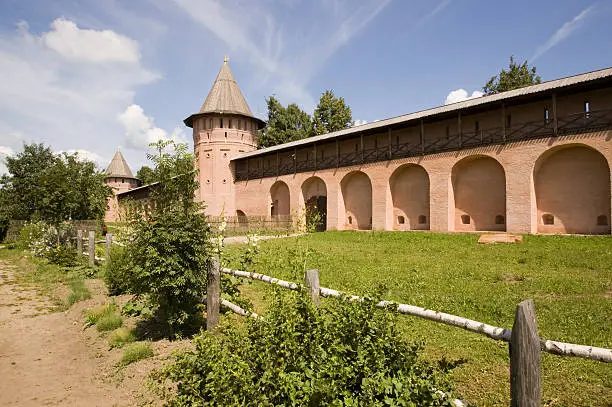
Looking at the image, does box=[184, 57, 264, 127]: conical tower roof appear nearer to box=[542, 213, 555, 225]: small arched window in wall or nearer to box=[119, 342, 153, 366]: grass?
box=[542, 213, 555, 225]: small arched window in wall

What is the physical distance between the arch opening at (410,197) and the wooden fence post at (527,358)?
58.7 ft

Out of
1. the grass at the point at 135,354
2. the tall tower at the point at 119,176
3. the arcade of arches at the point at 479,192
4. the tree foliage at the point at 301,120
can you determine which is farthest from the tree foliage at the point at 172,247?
the tall tower at the point at 119,176

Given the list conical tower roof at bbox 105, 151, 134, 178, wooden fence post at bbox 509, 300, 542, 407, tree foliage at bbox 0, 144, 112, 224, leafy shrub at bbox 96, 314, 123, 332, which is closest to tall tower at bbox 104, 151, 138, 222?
conical tower roof at bbox 105, 151, 134, 178

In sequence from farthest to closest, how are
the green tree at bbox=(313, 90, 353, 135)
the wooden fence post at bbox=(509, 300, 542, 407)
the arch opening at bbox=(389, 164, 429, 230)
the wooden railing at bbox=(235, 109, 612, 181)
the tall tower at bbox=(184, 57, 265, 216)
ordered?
the green tree at bbox=(313, 90, 353, 135) < the tall tower at bbox=(184, 57, 265, 216) < the arch opening at bbox=(389, 164, 429, 230) < the wooden railing at bbox=(235, 109, 612, 181) < the wooden fence post at bbox=(509, 300, 542, 407)

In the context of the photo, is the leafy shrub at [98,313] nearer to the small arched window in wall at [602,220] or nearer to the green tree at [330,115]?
the small arched window in wall at [602,220]

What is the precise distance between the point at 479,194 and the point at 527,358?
1720 centimetres

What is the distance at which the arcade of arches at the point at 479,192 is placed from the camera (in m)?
14.8

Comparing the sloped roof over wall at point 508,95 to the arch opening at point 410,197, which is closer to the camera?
the sloped roof over wall at point 508,95

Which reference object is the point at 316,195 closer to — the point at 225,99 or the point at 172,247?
the point at 225,99

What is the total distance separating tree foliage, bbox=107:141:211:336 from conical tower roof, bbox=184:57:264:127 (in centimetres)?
2478

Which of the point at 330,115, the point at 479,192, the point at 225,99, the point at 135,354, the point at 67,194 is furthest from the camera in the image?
the point at 330,115

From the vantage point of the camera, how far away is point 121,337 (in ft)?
17.4

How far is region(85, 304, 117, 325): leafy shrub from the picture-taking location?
6312 mm

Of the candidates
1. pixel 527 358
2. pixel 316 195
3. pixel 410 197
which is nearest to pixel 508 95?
pixel 410 197
